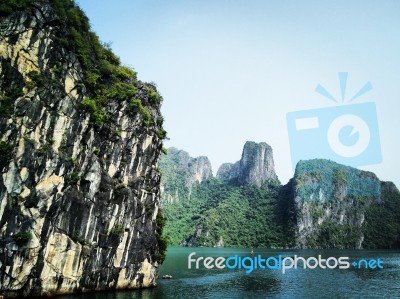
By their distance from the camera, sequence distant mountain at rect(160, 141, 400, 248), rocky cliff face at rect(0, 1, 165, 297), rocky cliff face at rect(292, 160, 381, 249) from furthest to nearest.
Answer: rocky cliff face at rect(292, 160, 381, 249) < distant mountain at rect(160, 141, 400, 248) < rocky cliff face at rect(0, 1, 165, 297)

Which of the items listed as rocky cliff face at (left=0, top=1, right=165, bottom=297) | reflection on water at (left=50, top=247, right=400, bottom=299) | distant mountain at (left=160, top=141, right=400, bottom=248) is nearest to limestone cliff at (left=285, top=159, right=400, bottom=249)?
distant mountain at (left=160, top=141, right=400, bottom=248)

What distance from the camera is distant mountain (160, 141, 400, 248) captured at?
149 meters

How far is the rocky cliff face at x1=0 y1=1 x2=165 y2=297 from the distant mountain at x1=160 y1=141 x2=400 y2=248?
11627 cm

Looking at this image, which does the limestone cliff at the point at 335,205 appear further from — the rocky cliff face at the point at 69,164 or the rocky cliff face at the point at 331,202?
the rocky cliff face at the point at 69,164

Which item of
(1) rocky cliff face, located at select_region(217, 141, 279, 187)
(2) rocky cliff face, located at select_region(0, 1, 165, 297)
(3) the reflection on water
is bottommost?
(3) the reflection on water

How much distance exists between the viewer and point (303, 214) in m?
156

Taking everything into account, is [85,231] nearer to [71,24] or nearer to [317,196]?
[71,24]

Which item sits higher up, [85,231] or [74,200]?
→ [74,200]

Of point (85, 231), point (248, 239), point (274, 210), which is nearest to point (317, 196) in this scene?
point (274, 210)

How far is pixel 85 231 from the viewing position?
93.1ft

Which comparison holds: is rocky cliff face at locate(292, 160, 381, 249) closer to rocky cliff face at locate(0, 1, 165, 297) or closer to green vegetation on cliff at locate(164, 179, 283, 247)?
green vegetation on cliff at locate(164, 179, 283, 247)

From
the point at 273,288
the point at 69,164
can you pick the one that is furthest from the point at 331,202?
the point at 69,164

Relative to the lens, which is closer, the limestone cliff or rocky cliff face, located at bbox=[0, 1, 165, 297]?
rocky cliff face, located at bbox=[0, 1, 165, 297]

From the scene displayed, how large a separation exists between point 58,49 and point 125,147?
11.1 metres
